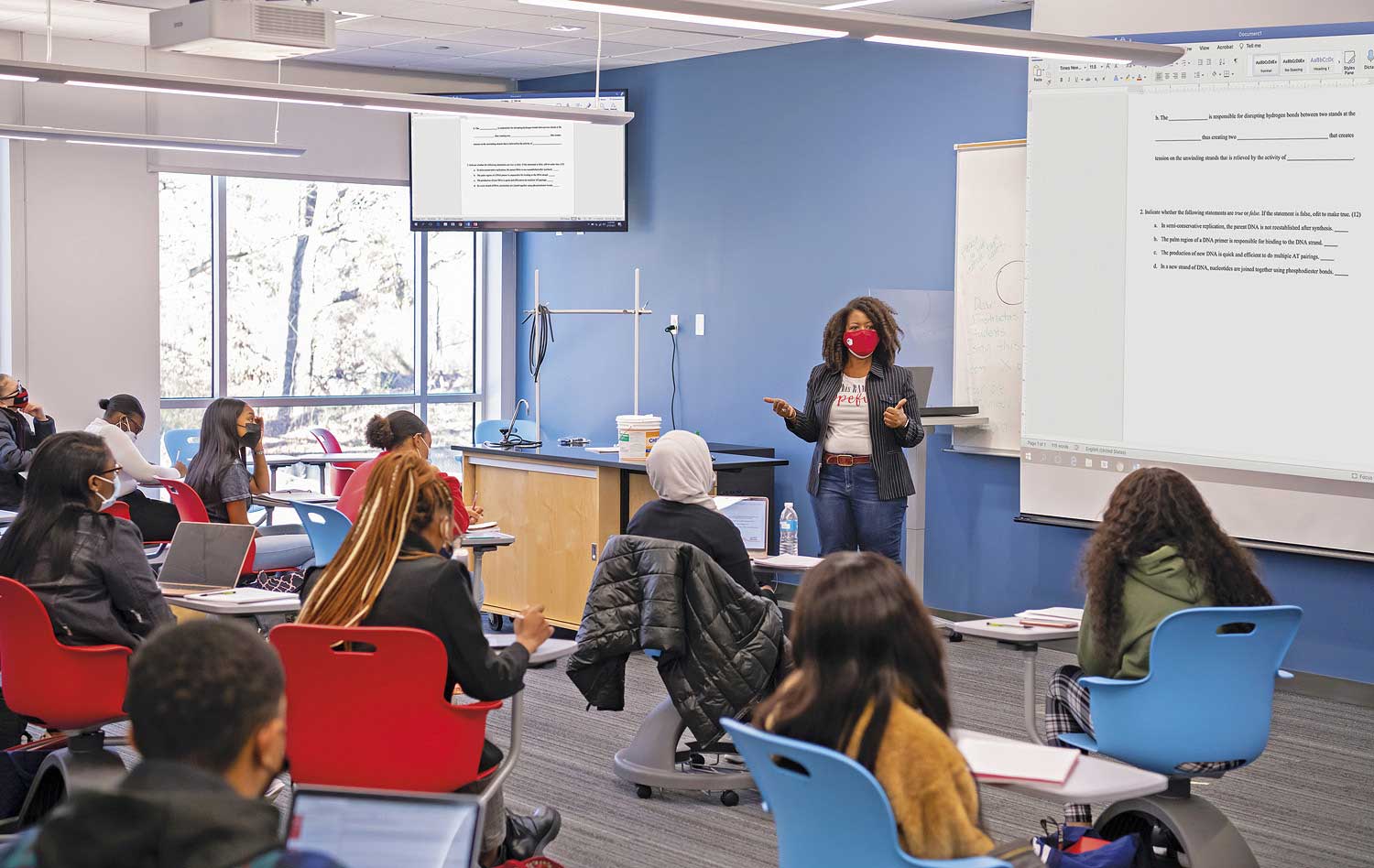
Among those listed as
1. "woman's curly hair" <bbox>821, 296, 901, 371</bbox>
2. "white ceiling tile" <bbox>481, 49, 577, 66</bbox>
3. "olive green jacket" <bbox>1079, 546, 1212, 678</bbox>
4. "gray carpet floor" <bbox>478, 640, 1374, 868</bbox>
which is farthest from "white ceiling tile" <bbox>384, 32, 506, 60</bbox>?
"olive green jacket" <bbox>1079, 546, 1212, 678</bbox>

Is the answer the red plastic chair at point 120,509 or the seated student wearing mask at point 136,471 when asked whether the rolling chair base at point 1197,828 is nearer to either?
the red plastic chair at point 120,509

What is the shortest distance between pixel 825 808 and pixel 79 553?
7.67 ft

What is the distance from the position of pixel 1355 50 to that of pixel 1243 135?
0.49 metres

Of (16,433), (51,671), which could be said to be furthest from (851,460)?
(16,433)

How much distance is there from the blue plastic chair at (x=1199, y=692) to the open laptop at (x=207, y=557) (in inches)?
103

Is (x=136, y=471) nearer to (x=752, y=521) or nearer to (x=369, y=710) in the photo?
(x=752, y=521)

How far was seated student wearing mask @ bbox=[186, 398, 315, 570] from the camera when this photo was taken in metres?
6.12

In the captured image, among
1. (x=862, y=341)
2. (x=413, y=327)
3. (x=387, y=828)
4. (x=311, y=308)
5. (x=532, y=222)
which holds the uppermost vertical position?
(x=532, y=222)

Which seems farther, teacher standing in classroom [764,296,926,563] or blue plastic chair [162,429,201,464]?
blue plastic chair [162,429,201,464]

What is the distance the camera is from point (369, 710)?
301 centimetres

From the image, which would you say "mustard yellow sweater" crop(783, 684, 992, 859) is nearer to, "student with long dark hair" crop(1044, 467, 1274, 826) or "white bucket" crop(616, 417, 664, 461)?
"student with long dark hair" crop(1044, 467, 1274, 826)

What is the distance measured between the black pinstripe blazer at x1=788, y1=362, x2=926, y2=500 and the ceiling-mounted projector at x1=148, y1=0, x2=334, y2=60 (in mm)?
2423

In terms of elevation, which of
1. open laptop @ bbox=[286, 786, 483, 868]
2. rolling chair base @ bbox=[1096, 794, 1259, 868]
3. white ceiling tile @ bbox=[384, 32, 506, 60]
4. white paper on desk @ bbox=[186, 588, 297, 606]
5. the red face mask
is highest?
white ceiling tile @ bbox=[384, 32, 506, 60]

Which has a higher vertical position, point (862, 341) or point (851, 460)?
point (862, 341)
